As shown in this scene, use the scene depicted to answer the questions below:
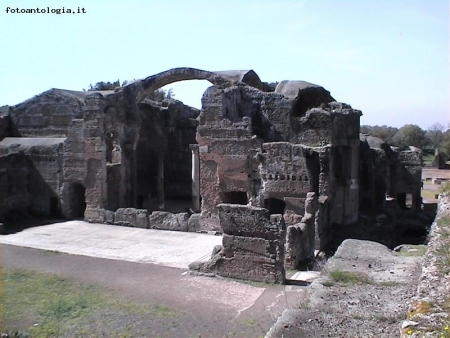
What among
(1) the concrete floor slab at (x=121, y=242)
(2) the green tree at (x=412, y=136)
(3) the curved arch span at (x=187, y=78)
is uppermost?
(3) the curved arch span at (x=187, y=78)

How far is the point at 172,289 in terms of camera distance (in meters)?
10.1

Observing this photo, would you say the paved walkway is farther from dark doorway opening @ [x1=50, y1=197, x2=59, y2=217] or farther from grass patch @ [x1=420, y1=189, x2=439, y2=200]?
grass patch @ [x1=420, y1=189, x2=439, y2=200]

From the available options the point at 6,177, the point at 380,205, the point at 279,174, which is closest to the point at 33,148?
the point at 6,177

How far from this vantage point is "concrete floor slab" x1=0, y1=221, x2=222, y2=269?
1302cm

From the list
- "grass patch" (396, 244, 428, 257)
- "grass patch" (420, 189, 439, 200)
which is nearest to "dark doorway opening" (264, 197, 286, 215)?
"grass patch" (396, 244, 428, 257)

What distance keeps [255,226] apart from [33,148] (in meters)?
12.3

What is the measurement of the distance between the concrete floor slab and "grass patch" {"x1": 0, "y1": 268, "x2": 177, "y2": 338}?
2641mm

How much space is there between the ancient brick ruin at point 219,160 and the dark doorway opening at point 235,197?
0.13 feet

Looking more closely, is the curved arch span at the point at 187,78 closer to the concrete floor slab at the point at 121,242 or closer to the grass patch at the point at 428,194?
the concrete floor slab at the point at 121,242

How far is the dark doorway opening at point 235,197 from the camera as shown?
55.1ft

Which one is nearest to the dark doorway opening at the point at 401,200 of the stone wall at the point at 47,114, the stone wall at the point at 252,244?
the stone wall at the point at 252,244

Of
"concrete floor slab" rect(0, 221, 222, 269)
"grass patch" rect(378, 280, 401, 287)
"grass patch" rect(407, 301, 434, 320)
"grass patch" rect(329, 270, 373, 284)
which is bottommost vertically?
"concrete floor slab" rect(0, 221, 222, 269)

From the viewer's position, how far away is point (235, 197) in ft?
56.0

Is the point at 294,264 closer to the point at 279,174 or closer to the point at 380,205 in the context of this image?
the point at 279,174
